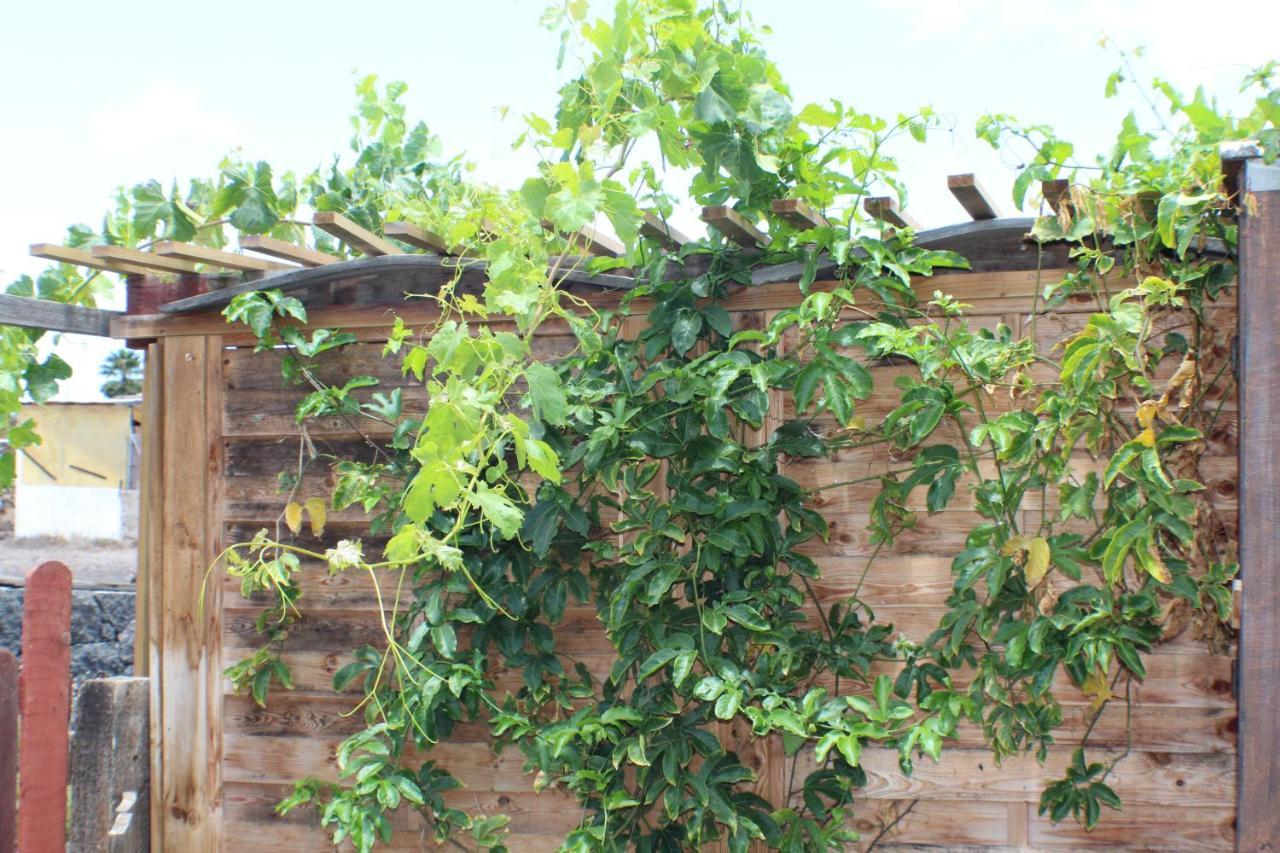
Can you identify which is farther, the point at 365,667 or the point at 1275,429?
the point at 365,667

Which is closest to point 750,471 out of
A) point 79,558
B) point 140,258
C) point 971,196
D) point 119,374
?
point 971,196

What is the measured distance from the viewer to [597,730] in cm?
350

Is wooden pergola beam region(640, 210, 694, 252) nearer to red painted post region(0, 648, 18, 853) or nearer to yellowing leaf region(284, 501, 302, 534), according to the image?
yellowing leaf region(284, 501, 302, 534)

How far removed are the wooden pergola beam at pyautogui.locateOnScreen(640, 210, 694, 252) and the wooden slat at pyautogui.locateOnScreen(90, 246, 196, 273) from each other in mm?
1578

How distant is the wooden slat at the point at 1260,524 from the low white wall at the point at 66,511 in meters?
21.6

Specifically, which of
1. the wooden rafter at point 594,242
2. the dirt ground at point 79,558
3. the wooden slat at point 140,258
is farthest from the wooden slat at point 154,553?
the dirt ground at point 79,558

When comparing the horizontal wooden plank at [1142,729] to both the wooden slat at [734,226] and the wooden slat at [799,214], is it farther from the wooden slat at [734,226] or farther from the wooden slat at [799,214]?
the wooden slat at [799,214]

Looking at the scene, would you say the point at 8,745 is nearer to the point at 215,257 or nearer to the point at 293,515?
the point at 293,515

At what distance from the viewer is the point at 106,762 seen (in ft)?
11.7

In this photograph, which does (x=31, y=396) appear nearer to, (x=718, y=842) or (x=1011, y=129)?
(x=718, y=842)

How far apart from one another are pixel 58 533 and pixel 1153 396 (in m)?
21.3

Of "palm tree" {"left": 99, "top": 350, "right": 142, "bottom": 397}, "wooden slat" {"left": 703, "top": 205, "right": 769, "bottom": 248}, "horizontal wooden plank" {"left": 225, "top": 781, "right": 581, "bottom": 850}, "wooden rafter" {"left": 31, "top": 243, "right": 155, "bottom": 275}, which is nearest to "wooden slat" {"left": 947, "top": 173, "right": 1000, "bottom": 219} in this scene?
"wooden slat" {"left": 703, "top": 205, "right": 769, "bottom": 248}

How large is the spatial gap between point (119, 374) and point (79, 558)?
25.9 metres

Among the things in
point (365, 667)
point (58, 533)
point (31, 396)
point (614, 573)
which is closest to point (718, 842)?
point (614, 573)
